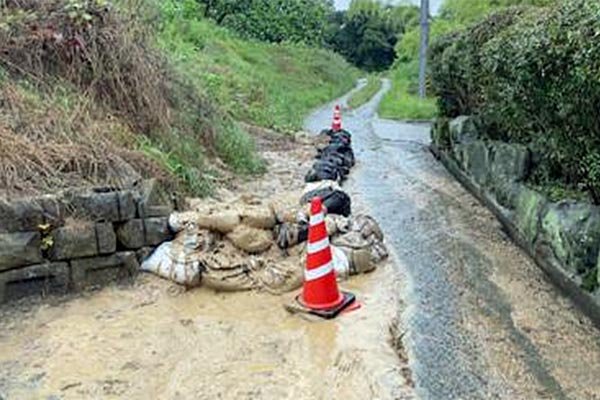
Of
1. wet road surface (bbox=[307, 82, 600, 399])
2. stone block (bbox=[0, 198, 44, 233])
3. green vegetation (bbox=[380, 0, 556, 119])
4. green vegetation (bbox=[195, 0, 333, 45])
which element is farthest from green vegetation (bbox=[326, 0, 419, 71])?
stone block (bbox=[0, 198, 44, 233])

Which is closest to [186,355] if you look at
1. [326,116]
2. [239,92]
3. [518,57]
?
[518,57]

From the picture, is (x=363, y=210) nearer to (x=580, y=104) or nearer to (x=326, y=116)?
(x=580, y=104)

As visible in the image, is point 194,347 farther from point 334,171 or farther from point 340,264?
point 334,171

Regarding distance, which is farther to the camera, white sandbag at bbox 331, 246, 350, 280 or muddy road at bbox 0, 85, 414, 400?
white sandbag at bbox 331, 246, 350, 280

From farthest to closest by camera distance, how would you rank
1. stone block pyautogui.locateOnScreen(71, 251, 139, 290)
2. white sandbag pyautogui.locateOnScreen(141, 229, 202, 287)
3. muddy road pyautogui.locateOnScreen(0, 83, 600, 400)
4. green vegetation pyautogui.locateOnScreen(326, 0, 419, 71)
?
green vegetation pyautogui.locateOnScreen(326, 0, 419, 71)
white sandbag pyautogui.locateOnScreen(141, 229, 202, 287)
stone block pyautogui.locateOnScreen(71, 251, 139, 290)
muddy road pyautogui.locateOnScreen(0, 83, 600, 400)

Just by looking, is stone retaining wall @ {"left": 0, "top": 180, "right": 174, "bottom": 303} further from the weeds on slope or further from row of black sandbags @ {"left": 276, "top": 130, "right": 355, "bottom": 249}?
row of black sandbags @ {"left": 276, "top": 130, "right": 355, "bottom": 249}

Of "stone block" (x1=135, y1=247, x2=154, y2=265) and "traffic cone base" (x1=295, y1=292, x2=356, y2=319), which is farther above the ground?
"stone block" (x1=135, y1=247, x2=154, y2=265)

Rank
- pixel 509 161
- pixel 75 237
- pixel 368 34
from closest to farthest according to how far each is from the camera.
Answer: pixel 75 237, pixel 509 161, pixel 368 34

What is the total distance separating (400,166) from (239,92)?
6078mm

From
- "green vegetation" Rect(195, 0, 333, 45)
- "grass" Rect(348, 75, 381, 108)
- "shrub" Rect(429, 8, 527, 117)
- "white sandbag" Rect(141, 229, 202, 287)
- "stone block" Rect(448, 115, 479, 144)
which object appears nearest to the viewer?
"white sandbag" Rect(141, 229, 202, 287)

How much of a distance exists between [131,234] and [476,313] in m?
2.66

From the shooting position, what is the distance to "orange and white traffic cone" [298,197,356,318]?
176 inches

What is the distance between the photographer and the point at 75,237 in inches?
189

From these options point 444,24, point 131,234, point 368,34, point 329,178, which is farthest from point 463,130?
point 368,34
